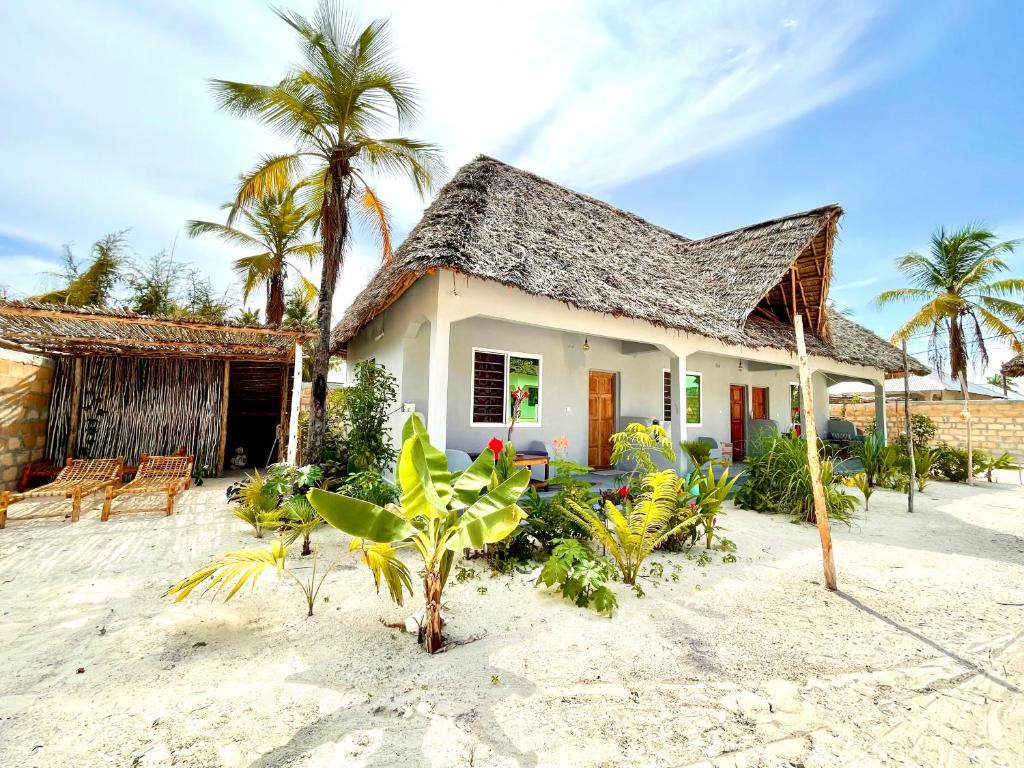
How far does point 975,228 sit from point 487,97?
16269 mm

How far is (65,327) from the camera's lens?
6234 mm

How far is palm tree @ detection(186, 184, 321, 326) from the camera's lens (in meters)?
12.0

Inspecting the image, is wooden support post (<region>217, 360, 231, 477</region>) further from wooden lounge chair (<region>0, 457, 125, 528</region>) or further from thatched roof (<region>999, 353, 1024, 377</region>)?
thatched roof (<region>999, 353, 1024, 377</region>)

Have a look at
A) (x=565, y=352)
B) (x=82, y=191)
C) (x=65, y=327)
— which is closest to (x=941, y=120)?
(x=565, y=352)

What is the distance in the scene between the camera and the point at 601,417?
968 centimetres

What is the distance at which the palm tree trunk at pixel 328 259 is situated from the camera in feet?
20.8

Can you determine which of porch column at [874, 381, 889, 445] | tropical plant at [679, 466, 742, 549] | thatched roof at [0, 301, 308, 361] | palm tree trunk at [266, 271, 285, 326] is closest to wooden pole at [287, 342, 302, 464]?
thatched roof at [0, 301, 308, 361]

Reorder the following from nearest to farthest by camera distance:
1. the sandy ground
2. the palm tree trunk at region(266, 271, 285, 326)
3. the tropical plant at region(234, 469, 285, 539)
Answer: the sandy ground < the tropical plant at region(234, 469, 285, 539) < the palm tree trunk at region(266, 271, 285, 326)

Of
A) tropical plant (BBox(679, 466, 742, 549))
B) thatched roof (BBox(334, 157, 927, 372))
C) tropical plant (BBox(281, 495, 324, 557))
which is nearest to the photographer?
tropical plant (BBox(281, 495, 324, 557))

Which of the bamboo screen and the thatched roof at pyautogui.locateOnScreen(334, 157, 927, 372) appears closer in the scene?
the thatched roof at pyautogui.locateOnScreen(334, 157, 927, 372)

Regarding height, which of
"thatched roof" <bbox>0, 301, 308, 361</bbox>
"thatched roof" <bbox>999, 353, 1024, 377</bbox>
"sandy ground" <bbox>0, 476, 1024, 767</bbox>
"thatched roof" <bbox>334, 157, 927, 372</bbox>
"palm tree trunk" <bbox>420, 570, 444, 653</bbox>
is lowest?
"sandy ground" <bbox>0, 476, 1024, 767</bbox>

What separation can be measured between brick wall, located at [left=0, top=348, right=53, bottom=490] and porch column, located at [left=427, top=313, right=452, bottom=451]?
726cm

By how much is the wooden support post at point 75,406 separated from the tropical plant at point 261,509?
5256mm

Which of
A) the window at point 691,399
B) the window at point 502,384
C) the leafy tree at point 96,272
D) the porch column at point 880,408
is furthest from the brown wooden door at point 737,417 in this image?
the leafy tree at point 96,272
